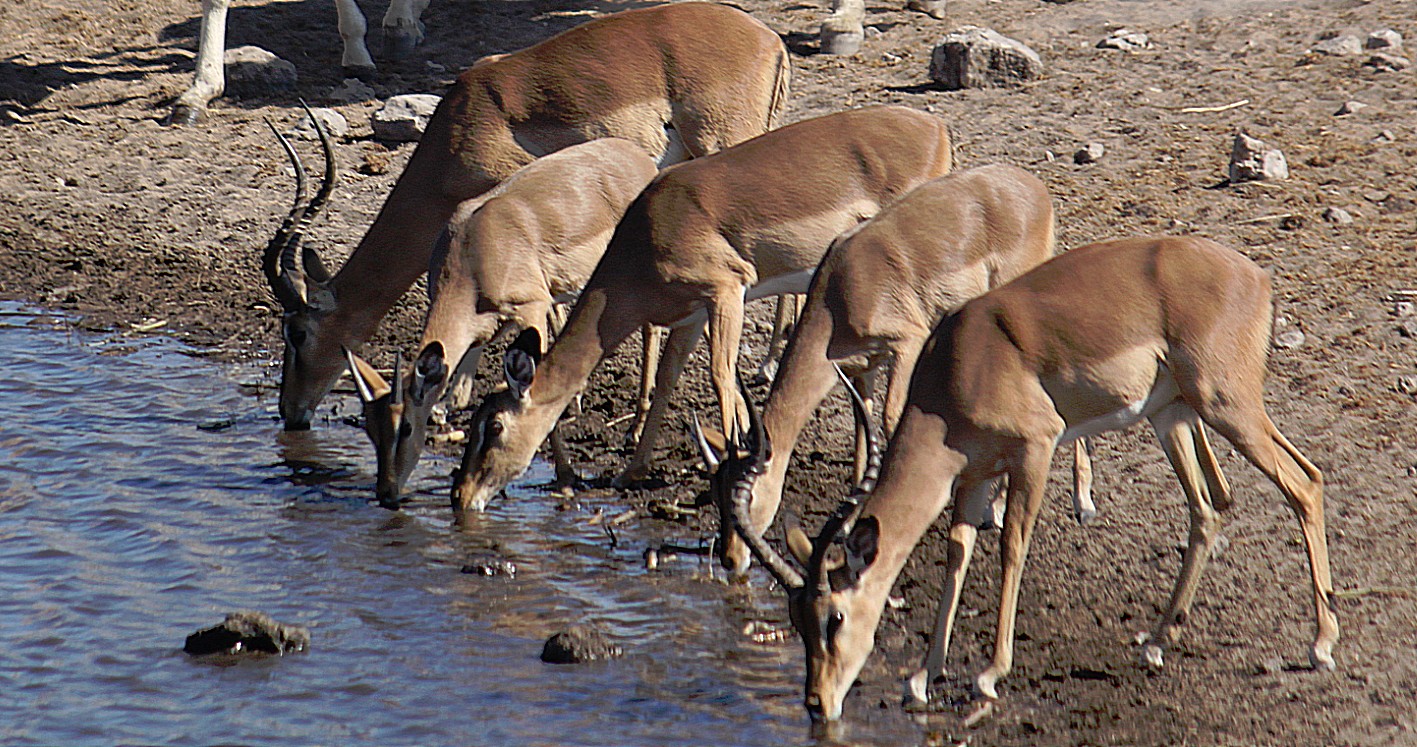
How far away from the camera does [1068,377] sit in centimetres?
621

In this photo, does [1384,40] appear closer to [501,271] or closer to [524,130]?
[524,130]

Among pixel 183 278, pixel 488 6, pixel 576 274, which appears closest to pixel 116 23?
pixel 488 6

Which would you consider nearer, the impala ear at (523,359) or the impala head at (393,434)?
the impala ear at (523,359)

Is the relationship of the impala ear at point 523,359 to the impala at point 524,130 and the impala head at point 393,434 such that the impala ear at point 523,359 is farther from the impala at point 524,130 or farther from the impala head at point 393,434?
the impala at point 524,130

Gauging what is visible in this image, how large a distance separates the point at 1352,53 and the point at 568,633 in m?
8.29

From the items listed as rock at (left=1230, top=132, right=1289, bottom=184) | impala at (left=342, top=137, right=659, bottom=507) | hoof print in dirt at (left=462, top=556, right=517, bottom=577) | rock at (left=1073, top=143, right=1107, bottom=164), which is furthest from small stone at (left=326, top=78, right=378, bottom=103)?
hoof print in dirt at (left=462, top=556, right=517, bottom=577)

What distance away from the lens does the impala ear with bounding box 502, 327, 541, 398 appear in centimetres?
765

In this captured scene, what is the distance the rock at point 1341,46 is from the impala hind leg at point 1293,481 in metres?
6.92

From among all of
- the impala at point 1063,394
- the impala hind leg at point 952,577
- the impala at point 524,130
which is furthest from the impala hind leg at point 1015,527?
the impala at point 524,130

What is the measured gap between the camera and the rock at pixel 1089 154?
11070mm

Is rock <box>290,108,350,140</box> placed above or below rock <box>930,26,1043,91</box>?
below

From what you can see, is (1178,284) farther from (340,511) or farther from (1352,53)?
(1352,53)

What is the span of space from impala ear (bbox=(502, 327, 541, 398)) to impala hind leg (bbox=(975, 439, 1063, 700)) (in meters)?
2.43

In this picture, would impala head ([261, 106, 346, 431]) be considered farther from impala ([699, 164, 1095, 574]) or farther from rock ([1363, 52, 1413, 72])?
rock ([1363, 52, 1413, 72])
